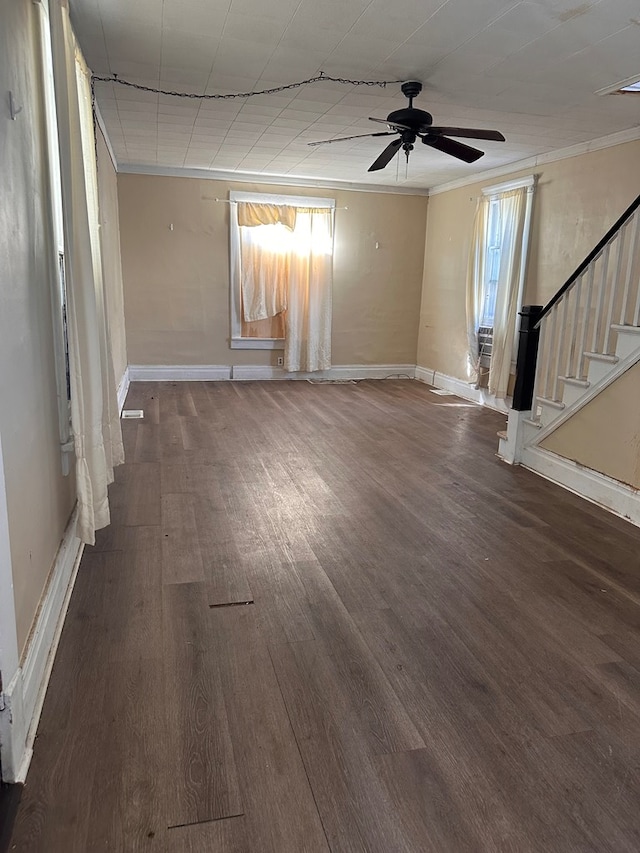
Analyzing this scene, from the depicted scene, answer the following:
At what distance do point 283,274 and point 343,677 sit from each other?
613 centimetres

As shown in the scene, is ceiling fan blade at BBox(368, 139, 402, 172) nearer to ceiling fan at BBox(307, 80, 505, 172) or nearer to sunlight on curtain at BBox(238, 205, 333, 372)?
ceiling fan at BBox(307, 80, 505, 172)

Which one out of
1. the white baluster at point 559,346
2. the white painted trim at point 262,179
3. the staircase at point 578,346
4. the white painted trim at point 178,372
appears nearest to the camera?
the staircase at point 578,346

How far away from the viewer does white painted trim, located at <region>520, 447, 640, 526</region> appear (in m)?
3.52

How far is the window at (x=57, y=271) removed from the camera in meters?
2.38

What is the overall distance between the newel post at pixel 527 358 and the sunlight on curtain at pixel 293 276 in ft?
12.2

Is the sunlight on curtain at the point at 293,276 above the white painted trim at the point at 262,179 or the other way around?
the other way around

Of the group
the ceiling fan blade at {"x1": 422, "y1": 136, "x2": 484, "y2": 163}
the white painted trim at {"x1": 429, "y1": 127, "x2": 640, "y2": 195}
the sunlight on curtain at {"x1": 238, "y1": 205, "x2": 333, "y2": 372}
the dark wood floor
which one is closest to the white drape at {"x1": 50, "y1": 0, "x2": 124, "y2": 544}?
the dark wood floor

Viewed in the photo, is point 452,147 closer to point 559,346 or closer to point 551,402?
point 559,346

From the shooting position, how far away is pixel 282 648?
2193 mm

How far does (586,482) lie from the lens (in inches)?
152

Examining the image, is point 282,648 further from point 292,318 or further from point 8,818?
point 292,318

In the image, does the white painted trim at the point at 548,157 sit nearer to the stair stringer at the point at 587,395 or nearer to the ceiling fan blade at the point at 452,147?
the ceiling fan blade at the point at 452,147

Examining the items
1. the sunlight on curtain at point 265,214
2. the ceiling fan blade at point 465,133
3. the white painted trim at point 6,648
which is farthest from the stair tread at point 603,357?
the sunlight on curtain at point 265,214

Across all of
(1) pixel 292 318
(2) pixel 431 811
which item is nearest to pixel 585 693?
(2) pixel 431 811
